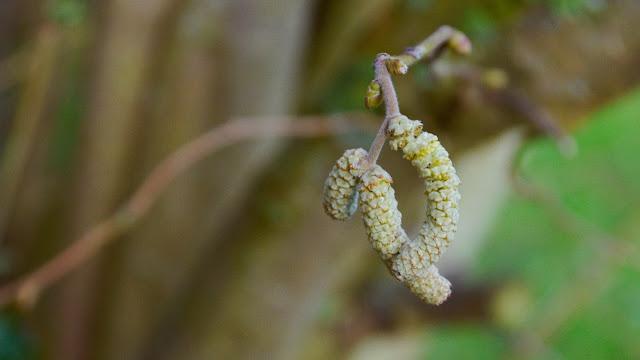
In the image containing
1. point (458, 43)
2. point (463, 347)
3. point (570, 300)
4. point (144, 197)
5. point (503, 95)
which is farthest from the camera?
point (463, 347)

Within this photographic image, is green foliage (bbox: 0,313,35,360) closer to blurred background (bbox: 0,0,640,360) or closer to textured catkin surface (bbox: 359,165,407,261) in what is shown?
blurred background (bbox: 0,0,640,360)

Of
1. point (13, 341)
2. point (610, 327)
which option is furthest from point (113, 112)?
point (610, 327)

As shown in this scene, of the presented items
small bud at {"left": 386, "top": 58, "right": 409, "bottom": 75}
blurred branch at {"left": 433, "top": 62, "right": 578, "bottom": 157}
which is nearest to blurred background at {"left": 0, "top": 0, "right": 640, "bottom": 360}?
blurred branch at {"left": 433, "top": 62, "right": 578, "bottom": 157}

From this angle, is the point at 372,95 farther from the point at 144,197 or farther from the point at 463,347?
the point at 463,347

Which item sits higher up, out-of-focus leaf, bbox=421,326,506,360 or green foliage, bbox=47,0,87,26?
out-of-focus leaf, bbox=421,326,506,360

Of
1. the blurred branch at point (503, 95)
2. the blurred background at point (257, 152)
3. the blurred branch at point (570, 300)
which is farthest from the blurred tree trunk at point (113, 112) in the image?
the blurred branch at point (570, 300)

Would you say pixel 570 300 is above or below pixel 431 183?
above

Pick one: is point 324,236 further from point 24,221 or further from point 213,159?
point 24,221

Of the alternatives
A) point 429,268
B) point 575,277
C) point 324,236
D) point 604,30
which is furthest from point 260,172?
point 575,277
